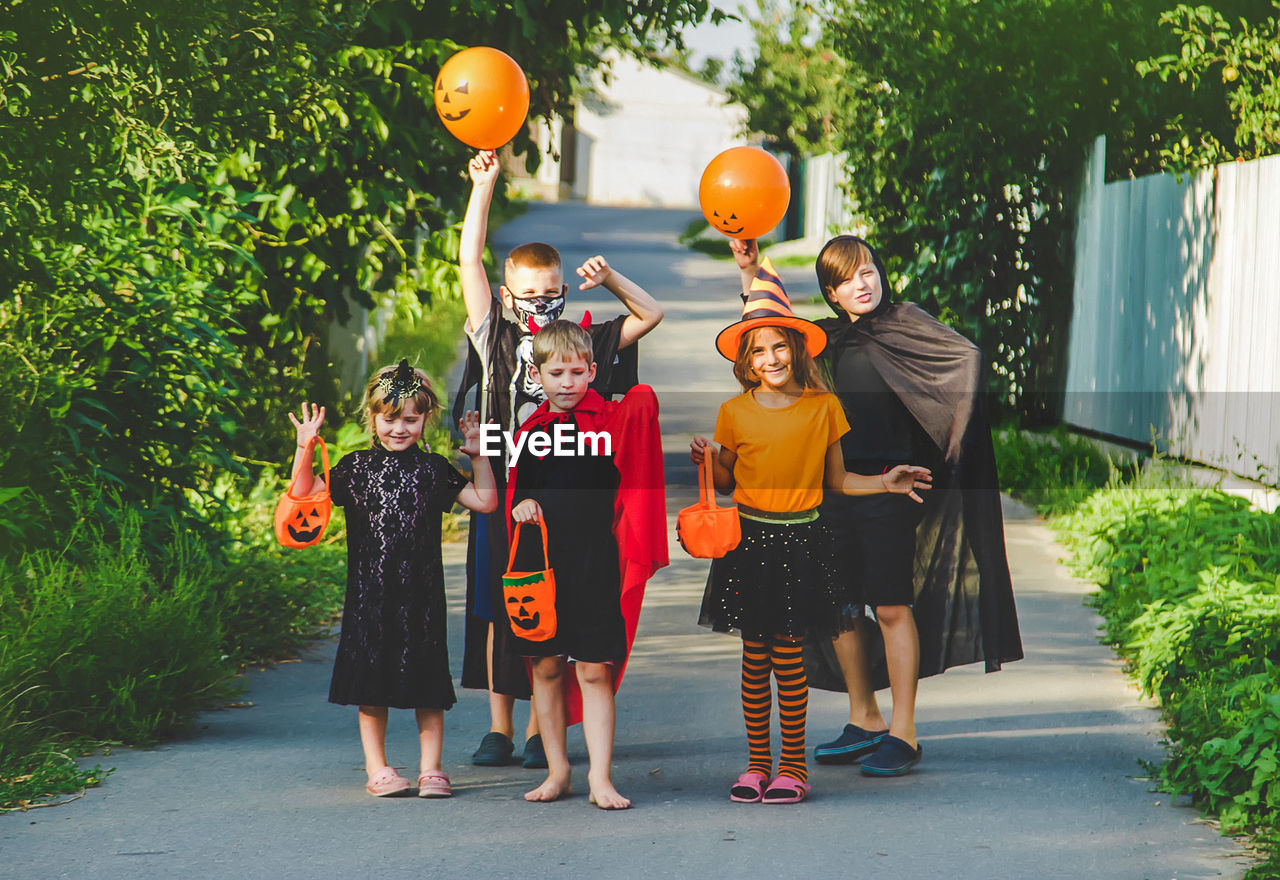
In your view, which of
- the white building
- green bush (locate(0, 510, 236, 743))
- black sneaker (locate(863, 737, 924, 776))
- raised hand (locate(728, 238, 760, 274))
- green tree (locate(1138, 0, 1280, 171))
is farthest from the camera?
the white building

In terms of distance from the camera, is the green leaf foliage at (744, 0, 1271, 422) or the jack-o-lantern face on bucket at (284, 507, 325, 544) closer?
the jack-o-lantern face on bucket at (284, 507, 325, 544)

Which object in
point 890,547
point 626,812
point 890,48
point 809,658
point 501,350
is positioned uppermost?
point 890,48

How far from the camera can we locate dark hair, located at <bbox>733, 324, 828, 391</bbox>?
4.95m

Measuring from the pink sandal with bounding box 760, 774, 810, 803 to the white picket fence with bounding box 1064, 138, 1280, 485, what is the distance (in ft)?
14.4

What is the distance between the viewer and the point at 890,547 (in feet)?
17.2

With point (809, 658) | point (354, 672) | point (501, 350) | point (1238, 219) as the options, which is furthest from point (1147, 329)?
point (354, 672)

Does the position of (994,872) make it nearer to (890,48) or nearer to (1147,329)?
(1147,329)

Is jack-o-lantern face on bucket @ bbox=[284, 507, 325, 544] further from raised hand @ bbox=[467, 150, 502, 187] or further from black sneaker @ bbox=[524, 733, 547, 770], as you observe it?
raised hand @ bbox=[467, 150, 502, 187]

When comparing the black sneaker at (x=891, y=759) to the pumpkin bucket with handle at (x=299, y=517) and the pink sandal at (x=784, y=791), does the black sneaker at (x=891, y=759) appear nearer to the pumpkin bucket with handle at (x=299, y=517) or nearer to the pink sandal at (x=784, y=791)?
the pink sandal at (x=784, y=791)

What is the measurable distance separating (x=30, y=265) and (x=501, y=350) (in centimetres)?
220

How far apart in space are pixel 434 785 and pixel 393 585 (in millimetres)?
684

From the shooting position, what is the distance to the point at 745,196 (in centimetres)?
539

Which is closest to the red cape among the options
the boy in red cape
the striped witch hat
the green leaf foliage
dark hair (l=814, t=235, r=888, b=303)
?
the boy in red cape

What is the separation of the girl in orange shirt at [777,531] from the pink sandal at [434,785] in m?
0.97
